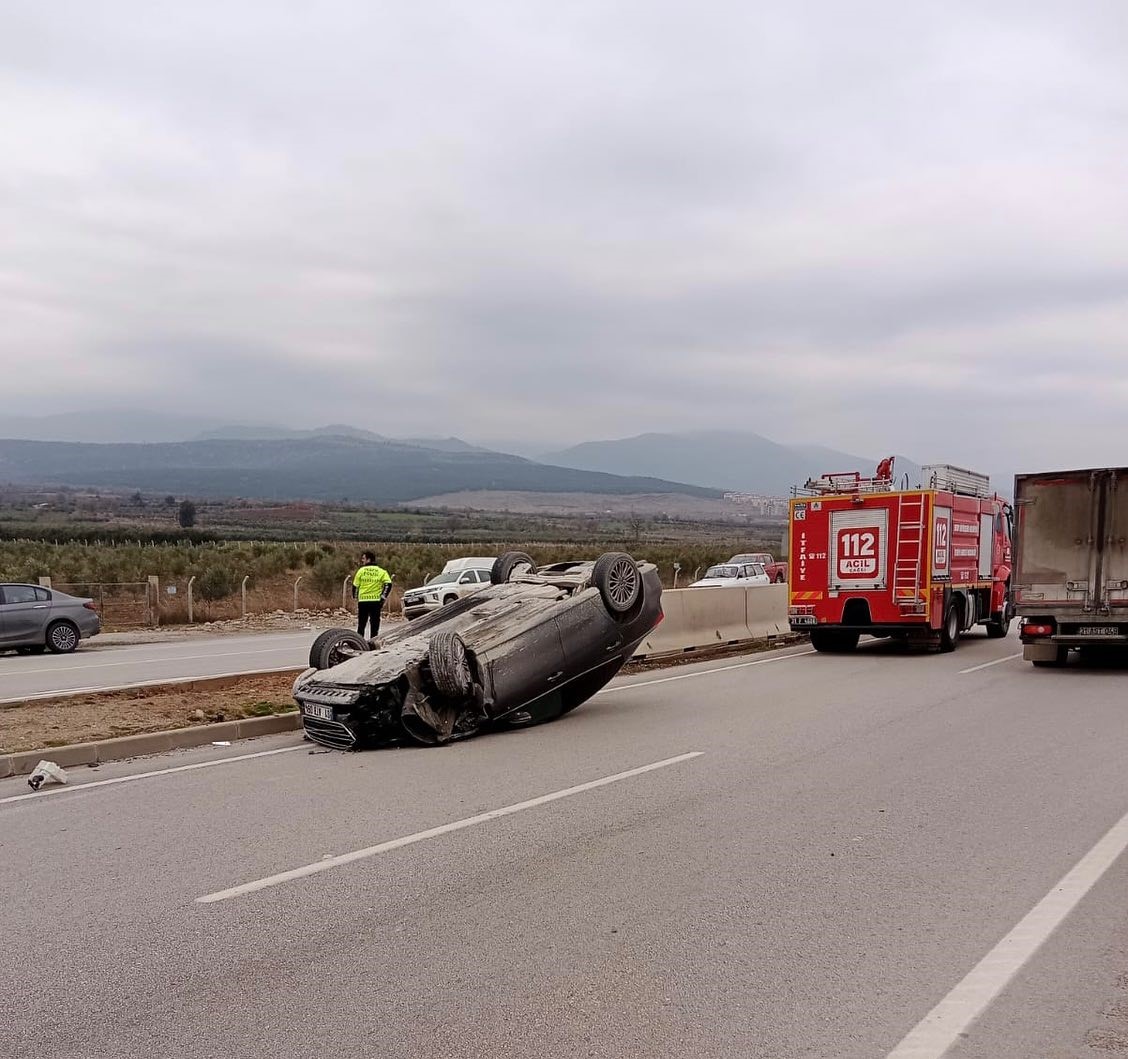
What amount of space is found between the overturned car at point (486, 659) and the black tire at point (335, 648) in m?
0.01

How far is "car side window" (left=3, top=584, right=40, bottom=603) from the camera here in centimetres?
2156

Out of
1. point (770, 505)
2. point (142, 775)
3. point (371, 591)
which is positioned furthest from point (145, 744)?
point (770, 505)

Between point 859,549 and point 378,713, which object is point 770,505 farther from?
point 378,713

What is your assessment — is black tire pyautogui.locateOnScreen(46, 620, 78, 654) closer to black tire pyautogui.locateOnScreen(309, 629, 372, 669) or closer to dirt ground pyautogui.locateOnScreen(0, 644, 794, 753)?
dirt ground pyautogui.locateOnScreen(0, 644, 794, 753)

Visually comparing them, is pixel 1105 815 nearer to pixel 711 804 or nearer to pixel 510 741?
pixel 711 804

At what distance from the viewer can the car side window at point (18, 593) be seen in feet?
70.7

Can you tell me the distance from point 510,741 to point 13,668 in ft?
Result: 38.1

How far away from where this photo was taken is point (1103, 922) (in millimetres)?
5641

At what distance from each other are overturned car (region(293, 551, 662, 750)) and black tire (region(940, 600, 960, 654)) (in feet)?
29.5

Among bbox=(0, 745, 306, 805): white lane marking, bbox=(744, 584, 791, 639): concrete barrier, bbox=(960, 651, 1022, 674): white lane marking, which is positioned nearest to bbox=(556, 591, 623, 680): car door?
bbox=(0, 745, 306, 805): white lane marking

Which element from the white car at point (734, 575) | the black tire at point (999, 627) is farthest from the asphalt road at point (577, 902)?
the white car at point (734, 575)

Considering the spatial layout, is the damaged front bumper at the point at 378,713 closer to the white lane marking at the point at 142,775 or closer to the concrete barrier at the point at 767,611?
the white lane marking at the point at 142,775

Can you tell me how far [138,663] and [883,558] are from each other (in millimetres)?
12749

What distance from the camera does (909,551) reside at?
19.0 m
